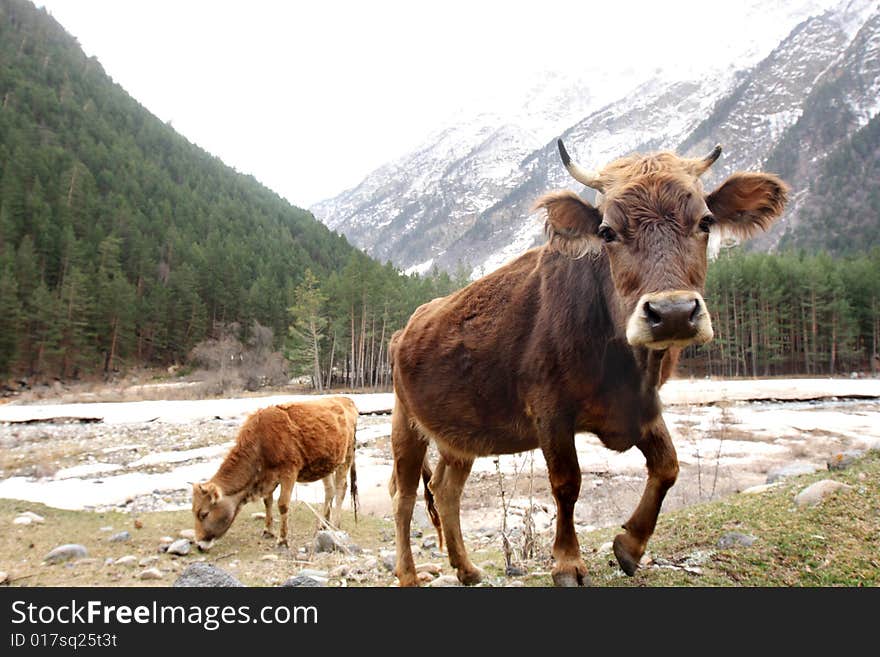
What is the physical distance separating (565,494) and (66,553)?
785cm

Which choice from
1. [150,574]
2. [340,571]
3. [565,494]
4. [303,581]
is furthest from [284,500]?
[565,494]

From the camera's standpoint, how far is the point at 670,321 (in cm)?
246

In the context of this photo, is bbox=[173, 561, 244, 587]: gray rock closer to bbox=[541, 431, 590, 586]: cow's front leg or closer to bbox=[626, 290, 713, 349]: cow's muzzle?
bbox=[541, 431, 590, 586]: cow's front leg

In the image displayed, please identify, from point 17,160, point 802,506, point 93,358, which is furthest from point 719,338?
point 17,160

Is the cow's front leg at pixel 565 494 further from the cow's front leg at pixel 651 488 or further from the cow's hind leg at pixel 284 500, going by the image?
the cow's hind leg at pixel 284 500

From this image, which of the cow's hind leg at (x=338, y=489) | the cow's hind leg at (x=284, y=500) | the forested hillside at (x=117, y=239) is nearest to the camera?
the cow's hind leg at (x=284, y=500)

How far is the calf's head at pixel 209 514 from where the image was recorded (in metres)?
8.34

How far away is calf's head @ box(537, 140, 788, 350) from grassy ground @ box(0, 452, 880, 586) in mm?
2126

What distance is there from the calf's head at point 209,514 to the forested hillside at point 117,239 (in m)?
45.3

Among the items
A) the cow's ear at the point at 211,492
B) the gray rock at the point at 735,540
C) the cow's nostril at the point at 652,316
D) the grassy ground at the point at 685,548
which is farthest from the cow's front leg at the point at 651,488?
the cow's ear at the point at 211,492

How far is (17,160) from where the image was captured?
2842 inches

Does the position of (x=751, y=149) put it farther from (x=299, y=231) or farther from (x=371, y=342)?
(x=371, y=342)

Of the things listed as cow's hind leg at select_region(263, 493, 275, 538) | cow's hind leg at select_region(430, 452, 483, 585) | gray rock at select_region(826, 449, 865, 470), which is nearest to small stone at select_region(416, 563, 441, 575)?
cow's hind leg at select_region(430, 452, 483, 585)
